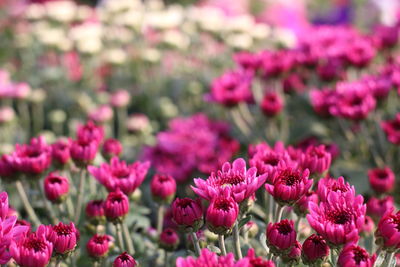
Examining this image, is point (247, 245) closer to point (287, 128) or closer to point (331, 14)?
point (287, 128)

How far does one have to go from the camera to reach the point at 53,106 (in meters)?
2.72

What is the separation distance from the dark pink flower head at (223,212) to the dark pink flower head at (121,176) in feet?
1.05

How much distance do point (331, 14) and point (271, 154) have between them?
3081mm

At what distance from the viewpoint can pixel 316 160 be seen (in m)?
1.14

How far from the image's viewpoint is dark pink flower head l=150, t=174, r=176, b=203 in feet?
4.24

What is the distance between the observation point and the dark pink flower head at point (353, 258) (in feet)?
2.64

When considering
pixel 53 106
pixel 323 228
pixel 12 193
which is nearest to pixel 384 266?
pixel 323 228

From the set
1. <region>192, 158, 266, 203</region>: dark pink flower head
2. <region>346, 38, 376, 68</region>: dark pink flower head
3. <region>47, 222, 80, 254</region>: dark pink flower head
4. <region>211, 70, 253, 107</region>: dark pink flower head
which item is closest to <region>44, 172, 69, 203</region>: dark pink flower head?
<region>47, 222, 80, 254</region>: dark pink flower head

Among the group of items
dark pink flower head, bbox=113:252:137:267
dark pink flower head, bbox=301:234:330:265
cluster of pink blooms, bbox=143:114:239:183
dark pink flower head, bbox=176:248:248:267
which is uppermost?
dark pink flower head, bbox=176:248:248:267

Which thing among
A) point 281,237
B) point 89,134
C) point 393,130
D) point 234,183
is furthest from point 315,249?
point 393,130

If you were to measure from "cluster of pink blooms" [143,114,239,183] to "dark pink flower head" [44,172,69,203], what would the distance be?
52 centimetres

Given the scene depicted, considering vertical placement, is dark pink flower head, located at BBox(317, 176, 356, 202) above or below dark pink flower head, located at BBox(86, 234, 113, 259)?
above

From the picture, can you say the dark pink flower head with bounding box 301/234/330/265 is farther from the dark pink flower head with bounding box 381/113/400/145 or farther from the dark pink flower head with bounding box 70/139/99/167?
the dark pink flower head with bounding box 381/113/400/145

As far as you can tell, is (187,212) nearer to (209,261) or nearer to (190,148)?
(209,261)
